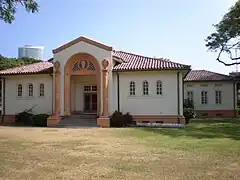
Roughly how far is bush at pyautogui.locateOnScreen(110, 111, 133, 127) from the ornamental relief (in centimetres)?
494

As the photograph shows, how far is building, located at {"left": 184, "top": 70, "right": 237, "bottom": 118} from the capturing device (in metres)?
43.0

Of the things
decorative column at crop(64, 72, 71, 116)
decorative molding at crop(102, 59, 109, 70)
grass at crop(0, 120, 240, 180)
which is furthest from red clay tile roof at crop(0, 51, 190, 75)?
grass at crop(0, 120, 240, 180)

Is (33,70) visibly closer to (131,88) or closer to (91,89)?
(91,89)

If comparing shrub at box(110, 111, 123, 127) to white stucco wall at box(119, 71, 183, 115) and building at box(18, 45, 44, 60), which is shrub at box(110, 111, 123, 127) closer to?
white stucco wall at box(119, 71, 183, 115)

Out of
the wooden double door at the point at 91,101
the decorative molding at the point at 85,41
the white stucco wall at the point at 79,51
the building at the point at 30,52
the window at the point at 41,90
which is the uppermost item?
the building at the point at 30,52

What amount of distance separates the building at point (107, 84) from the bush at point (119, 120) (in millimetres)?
549

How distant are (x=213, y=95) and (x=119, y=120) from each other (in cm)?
2173

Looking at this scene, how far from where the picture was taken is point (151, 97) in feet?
89.8

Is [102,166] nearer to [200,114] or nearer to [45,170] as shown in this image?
[45,170]

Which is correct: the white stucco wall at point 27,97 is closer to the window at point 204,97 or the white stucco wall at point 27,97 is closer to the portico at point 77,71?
the portico at point 77,71

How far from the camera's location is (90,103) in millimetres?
30797

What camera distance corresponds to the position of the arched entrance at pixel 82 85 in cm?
2822

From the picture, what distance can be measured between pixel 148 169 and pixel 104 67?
1857 cm

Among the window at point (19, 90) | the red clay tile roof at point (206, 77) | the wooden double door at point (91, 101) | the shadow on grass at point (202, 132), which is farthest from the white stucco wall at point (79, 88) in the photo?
the red clay tile roof at point (206, 77)
